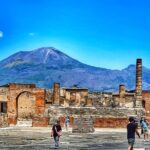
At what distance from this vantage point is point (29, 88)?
2352 inches

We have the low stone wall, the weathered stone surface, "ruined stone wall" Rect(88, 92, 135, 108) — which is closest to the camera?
the weathered stone surface

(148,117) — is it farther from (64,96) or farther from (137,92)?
(64,96)

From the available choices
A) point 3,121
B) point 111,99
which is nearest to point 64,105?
point 111,99

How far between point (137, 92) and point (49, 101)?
992 cm

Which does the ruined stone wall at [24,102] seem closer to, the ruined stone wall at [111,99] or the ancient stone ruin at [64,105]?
the ancient stone ruin at [64,105]

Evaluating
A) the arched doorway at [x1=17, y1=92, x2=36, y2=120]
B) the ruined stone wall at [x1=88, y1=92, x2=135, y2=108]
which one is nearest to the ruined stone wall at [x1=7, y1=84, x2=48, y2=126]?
the arched doorway at [x1=17, y1=92, x2=36, y2=120]

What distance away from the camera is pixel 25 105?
6369 centimetres

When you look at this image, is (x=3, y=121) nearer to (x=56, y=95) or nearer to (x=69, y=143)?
(x=56, y=95)

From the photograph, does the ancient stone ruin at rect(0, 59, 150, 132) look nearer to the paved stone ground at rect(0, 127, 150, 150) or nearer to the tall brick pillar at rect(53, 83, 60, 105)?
the tall brick pillar at rect(53, 83, 60, 105)

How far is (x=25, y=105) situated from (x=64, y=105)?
5.31m

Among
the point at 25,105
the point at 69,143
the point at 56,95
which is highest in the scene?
the point at 56,95

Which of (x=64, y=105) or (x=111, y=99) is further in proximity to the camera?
(x=111, y=99)

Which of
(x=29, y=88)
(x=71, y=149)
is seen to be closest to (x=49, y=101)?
(x=29, y=88)

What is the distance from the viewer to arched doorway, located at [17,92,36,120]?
63.1 metres
